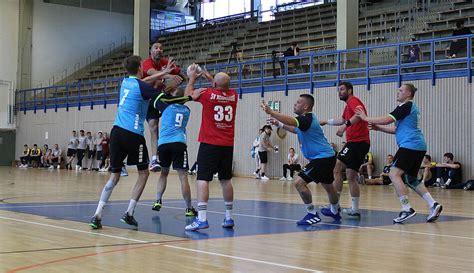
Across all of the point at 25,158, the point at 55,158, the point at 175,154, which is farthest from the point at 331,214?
the point at 25,158

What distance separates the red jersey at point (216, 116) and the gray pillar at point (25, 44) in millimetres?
31565

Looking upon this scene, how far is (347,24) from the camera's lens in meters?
21.3

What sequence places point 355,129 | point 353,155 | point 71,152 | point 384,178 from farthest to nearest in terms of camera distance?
1. point 71,152
2. point 384,178
3. point 355,129
4. point 353,155

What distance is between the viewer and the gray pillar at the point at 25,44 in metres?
36.5

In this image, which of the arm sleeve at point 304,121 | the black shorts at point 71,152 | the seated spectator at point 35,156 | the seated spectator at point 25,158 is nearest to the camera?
the arm sleeve at point 304,121

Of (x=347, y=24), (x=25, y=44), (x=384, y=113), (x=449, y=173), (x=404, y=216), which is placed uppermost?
(x=25, y=44)

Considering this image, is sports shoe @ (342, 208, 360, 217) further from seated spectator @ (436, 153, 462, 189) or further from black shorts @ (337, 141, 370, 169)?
seated spectator @ (436, 153, 462, 189)

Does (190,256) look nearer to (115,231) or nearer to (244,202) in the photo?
(115,231)

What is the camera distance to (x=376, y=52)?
20.2 metres

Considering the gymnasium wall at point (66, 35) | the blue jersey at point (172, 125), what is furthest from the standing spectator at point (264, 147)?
the gymnasium wall at point (66, 35)

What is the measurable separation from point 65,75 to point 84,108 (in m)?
6.61

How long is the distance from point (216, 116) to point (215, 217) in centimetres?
196

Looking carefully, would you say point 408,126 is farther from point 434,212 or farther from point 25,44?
point 25,44

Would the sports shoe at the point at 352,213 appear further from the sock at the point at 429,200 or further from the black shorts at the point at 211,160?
the black shorts at the point at 211,160
